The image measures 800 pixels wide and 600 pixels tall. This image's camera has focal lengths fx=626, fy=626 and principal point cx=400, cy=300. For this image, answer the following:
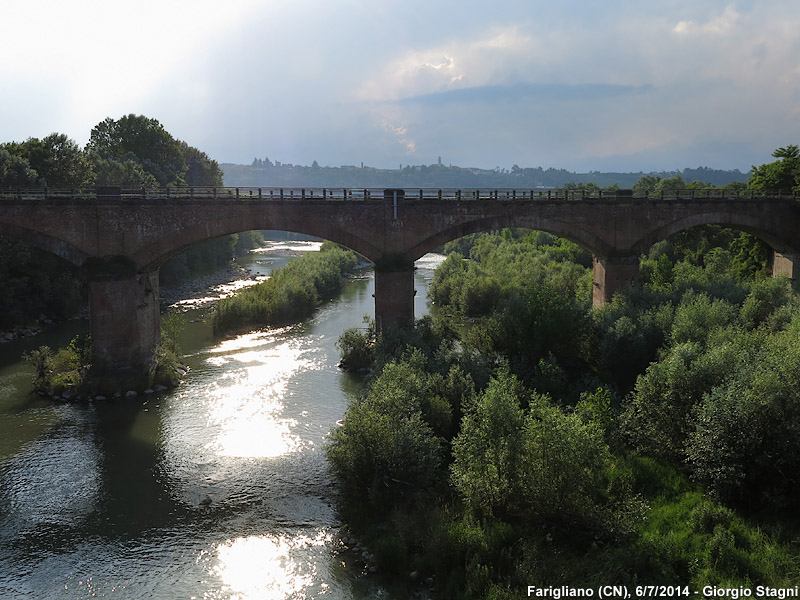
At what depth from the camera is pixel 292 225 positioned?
107 ft

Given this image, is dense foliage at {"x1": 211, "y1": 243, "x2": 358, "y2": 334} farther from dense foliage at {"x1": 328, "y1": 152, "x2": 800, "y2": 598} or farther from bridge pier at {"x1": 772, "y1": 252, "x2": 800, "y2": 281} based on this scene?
bridge pier at {"x1": 772, "y1": 252, "x2": 800, "y2": 281}

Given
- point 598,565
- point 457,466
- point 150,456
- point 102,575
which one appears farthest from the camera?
point 150,456

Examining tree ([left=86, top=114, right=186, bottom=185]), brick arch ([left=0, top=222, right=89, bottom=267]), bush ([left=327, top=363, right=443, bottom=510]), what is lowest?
bush ([left=327, top=363, right=443, bottom=510])

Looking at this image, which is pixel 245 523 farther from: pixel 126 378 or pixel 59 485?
pixel 126 378

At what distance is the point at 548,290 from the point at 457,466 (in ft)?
42.6

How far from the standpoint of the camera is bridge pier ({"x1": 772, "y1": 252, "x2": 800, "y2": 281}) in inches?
1545

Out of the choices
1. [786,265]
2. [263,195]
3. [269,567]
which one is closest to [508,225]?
[263,195]

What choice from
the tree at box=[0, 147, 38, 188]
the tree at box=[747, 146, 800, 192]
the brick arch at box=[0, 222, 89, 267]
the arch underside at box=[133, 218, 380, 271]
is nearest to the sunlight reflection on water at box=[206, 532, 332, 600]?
the arch underside at box=[133, 218, 380, 271]

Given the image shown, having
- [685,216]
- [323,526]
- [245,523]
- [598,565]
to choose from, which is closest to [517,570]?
[598,565]

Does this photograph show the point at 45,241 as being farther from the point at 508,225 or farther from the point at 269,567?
the point at 508,225

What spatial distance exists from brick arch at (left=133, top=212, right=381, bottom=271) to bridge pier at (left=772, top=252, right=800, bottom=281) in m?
26.4

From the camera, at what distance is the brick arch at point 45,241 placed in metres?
30.1

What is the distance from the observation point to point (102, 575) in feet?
55.8

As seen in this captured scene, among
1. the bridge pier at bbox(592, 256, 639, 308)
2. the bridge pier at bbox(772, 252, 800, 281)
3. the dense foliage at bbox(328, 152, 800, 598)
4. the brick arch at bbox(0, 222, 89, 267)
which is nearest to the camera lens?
the dense foliage at bbox(328, 152, 800, 598)
